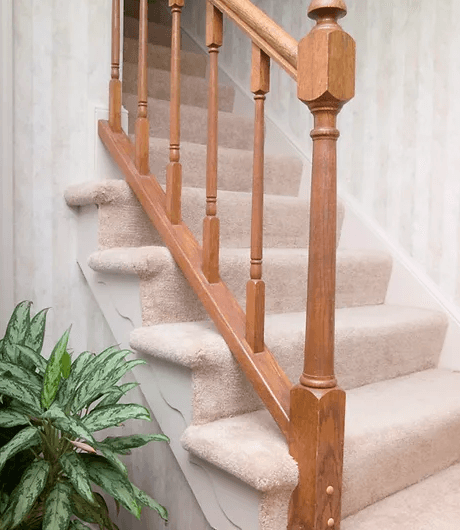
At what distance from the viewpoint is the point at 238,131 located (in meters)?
2.43

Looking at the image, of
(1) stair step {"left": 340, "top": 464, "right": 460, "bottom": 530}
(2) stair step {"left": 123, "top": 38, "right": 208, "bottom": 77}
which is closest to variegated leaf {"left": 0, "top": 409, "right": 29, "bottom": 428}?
(1) stair step {"left": 340, "top": 464, "right": 460, "bottom": 530}

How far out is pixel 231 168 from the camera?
2117 mm

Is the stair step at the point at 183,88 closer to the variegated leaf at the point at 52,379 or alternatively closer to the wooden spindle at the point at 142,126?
the wooden spindle at the point at 142,126

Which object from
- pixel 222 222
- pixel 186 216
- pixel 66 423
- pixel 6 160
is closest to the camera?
pixel 66 423

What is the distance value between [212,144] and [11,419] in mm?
751

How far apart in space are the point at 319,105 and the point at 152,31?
232 cm

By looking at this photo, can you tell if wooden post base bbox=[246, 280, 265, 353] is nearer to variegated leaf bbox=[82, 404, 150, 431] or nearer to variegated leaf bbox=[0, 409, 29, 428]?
variegated leaf bbox=[82, 404, 150, 431]

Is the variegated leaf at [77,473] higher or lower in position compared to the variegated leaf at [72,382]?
lower

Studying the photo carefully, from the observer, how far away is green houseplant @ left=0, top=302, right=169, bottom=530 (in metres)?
0.99

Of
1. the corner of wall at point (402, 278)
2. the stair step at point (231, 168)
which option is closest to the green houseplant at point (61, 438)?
the stair step at point (231, 168)

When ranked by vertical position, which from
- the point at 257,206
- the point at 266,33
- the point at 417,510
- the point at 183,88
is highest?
the point at 183,88

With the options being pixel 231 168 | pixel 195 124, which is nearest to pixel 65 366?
pixel 231 168

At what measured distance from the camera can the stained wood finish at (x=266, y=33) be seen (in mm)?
1108

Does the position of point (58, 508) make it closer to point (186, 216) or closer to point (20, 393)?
point (20, 393)
